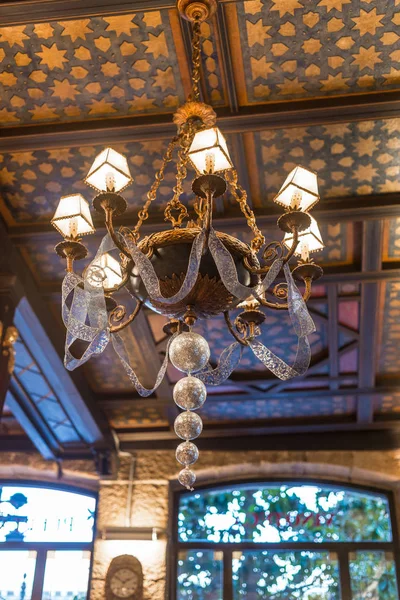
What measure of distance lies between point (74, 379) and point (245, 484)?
7.65 feet

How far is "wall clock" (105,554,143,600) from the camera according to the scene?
6961 mm

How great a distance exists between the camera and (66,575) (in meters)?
7.45

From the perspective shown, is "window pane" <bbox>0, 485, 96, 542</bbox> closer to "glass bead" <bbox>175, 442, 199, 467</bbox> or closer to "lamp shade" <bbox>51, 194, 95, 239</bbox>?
"glass bead" <bbox>175, 442, 199, 467</bbox>

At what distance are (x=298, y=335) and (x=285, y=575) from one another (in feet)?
15.8

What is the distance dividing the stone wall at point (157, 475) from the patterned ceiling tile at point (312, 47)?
4.38m

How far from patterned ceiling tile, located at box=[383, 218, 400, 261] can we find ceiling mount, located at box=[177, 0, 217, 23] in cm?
201

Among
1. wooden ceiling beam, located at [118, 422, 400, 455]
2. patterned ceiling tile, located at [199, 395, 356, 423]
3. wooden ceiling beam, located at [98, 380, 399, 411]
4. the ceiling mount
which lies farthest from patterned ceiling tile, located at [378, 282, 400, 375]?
the ceiling mount

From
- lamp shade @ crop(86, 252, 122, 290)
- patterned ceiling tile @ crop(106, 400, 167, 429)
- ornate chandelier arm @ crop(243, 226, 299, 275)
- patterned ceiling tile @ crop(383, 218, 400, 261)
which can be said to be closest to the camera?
ornate chandelier arm @ crop(243, 226, 299, 275)

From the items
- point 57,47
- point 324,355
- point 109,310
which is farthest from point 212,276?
point 324,355

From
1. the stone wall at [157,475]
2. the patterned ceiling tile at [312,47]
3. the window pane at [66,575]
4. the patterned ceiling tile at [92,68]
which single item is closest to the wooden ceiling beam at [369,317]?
the stone wall at [157,475]

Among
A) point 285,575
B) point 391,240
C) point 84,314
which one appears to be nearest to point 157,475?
point 285,575

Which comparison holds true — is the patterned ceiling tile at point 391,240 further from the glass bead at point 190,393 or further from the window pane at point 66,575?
the window pane at point 66,575

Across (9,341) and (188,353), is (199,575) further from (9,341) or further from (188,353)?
(188,353)

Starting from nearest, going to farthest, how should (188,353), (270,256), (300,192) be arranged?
(188,353) < (300,192) < (270,256)
